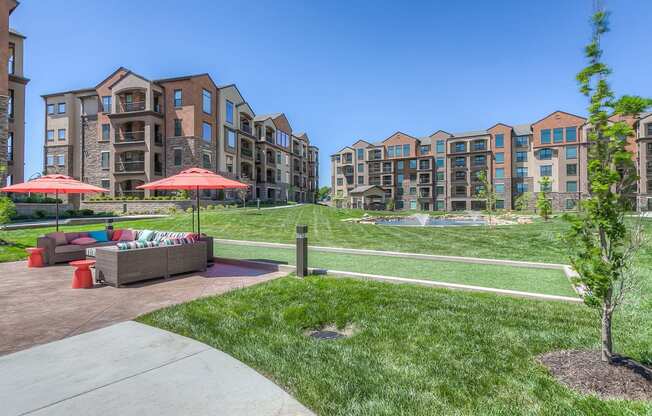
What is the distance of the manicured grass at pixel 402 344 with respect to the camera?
10.0ft

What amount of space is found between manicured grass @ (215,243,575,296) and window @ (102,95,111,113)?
35.1 metres

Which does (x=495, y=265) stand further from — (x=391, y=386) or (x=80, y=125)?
(x=80, y=125)

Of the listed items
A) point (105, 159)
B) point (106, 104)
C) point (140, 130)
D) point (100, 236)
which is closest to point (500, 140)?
point (140, 130)

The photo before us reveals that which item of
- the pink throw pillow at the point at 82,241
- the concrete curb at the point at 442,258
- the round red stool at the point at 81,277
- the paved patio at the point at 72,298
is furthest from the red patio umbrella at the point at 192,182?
the concrete curb at the point at 442,258

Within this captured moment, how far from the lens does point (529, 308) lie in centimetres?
559

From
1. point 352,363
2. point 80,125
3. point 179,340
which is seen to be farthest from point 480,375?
point 80,125

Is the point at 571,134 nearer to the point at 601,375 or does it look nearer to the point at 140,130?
the point at 140,130

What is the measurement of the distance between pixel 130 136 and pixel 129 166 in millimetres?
3255

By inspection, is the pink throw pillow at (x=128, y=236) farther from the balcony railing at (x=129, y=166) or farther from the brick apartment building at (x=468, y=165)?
the brick apartment building at (x=468, y=165)

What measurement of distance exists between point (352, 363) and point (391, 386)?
59 centimetres

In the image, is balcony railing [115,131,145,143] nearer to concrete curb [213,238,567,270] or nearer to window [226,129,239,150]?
window [226,129,239,150]

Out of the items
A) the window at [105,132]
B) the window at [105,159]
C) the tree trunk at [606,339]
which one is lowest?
the tree trunk at [606,339]

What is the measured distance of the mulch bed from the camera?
125 inches

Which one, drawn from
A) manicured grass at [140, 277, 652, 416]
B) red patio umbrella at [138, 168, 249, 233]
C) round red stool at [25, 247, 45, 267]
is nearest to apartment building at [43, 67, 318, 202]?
round red stool at [25, 247, 45, 267]
